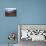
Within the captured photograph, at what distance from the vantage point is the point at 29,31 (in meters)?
2.38

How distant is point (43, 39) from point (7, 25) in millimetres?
844

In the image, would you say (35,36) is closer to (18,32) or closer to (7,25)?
(18,32)

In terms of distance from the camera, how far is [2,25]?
96.3 inches

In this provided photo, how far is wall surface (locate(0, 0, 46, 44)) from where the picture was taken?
244 cm

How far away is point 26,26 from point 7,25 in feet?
1.40

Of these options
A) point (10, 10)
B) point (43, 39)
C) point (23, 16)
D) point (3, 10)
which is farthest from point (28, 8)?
point (43, 39)

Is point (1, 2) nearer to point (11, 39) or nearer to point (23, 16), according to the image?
point (23, 16)

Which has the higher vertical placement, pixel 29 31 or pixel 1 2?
pixel 1 2

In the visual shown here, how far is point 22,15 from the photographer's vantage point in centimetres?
245

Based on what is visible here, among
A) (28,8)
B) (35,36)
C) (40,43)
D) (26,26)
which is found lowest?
(40,43)

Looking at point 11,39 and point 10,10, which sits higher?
point 10,10

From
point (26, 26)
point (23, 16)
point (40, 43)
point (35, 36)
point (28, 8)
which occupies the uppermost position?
point (28, 8)

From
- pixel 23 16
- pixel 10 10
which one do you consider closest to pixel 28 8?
pixel 23 16

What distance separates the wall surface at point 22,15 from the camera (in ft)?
8.02
